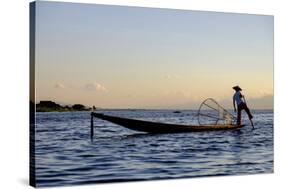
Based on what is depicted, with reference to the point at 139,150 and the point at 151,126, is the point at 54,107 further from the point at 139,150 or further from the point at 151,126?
the point at 151,126

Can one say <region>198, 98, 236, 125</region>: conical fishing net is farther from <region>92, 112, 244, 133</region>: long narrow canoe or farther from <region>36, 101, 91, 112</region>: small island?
<region>36, 101, 91, 112</region>: small island

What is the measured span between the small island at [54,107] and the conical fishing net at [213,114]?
1.65 metres

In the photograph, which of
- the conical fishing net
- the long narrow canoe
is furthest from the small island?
the conical fishing net

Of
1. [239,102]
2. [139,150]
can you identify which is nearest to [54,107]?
[139,150]

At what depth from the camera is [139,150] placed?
1033 cm

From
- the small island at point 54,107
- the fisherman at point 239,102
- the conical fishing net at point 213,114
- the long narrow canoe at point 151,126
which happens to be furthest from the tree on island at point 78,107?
the fisherman at point 239,102

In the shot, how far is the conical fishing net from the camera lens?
1094cm

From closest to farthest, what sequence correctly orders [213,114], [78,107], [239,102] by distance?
[78,107], [213,114], [239,102]

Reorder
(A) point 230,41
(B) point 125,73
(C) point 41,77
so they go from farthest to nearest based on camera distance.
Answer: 1. (A) point 230,41
2. (B) point 125,73
3. (C) point 41,77

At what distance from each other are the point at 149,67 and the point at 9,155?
210 cm

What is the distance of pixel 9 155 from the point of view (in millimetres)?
9852

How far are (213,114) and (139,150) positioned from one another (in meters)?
1.29
